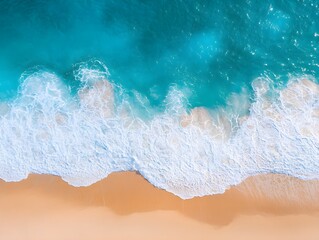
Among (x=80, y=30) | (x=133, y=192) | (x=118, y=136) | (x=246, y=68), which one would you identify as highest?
(x=80, y=30)

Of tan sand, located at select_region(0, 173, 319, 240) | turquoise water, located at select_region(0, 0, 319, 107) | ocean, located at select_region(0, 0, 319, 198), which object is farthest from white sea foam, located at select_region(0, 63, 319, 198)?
turquoise water, located at select_region(0, 0, 319, 107)

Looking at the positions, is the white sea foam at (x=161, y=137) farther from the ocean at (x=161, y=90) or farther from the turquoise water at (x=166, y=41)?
the turquoise water at (x=166, y=41)

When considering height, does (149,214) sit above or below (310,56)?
below

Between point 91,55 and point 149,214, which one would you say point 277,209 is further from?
point 91,55

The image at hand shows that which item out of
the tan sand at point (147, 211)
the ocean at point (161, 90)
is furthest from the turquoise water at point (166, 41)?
the tan sand at point (147, 211)

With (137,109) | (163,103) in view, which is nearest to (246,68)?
(163,103)

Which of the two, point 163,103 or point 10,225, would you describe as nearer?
point 10,225
